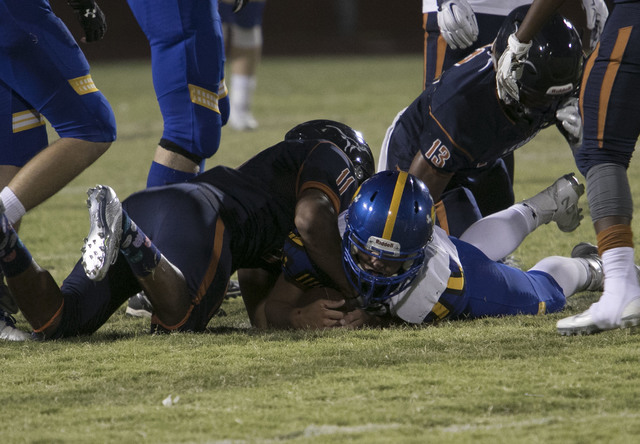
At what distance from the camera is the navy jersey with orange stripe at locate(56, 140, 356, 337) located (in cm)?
331

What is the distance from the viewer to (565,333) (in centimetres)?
310

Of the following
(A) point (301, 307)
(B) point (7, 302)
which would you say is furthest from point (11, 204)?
(A) point (301, 307)

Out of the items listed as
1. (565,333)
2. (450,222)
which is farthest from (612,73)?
(450,222)

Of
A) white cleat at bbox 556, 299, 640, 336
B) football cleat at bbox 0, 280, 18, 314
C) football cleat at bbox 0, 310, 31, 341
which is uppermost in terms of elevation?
white cleat at bbox 556, 299, 640, 336

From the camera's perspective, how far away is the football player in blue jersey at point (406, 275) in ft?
10.5

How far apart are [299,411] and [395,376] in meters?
0.39

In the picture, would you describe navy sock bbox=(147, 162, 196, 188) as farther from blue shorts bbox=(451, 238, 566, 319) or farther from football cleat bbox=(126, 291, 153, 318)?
blue shorts bbox=(451, 238, 566, 319)

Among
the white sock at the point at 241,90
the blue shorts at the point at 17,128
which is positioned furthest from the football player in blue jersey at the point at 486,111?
the white sock at the point at 241,90

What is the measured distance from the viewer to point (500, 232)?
3.88m

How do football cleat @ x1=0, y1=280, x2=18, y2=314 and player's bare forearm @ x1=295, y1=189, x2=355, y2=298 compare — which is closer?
player's bare forearm @ x1=295, y1=189, x2=355, y2=298

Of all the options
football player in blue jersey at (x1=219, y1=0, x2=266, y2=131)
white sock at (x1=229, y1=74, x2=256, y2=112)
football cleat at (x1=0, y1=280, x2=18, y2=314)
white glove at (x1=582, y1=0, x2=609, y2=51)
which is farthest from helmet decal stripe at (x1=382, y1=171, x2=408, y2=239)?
white sock at (x1=229, y1=74, x2=256, y2=112)

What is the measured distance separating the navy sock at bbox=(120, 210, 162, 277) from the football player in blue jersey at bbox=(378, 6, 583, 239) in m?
1.27

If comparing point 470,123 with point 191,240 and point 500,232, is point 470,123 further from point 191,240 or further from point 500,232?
point 191,240

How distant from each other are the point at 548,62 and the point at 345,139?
2.72 feet
